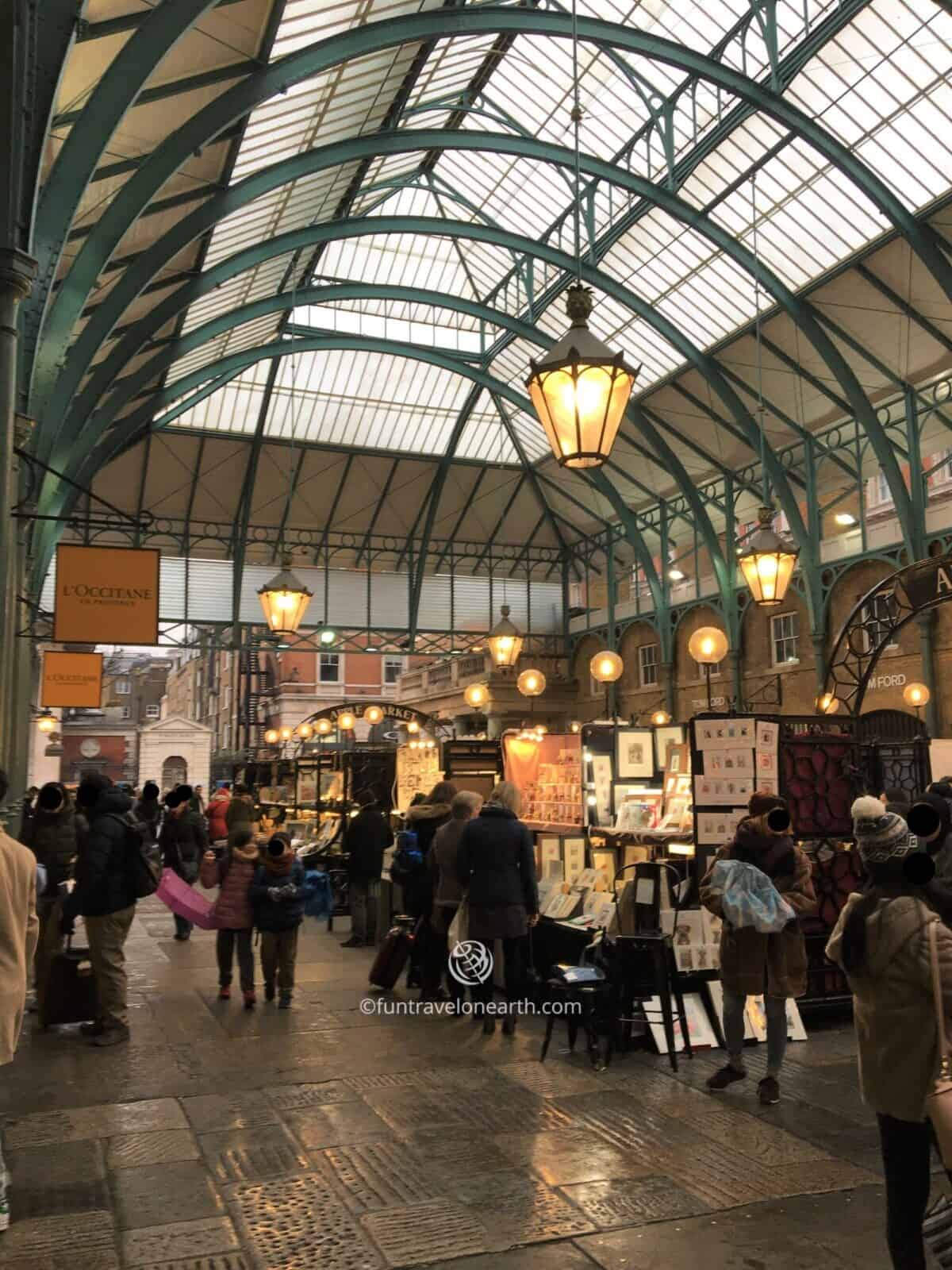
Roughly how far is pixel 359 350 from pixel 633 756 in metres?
16.7

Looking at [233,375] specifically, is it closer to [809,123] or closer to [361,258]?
[361,258]

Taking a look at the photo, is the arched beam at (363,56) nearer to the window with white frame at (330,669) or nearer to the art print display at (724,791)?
the art print display at (724,791)

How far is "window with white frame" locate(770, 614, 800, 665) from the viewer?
75.8 ft

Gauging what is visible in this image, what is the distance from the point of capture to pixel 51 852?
8.77 metres

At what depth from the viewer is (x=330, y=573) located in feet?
100.0

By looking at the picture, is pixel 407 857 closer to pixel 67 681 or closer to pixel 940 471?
pixel 67 681

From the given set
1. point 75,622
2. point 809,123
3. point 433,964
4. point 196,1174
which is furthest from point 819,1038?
point 809,123

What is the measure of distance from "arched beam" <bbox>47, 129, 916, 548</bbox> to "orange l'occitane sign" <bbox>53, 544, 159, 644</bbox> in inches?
67.7

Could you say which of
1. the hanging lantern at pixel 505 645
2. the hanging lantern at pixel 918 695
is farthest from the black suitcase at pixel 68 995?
Result: the hanging lantern at pixel 918 695

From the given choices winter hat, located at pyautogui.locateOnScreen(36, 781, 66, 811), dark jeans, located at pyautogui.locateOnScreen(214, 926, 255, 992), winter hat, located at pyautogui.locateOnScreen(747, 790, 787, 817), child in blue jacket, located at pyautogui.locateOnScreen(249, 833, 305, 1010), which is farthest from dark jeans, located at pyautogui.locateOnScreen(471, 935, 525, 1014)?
winter hat, located at pyautogui.locateOnScreen(36, 781, 66, 811)

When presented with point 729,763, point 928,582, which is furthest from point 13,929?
point 928,582

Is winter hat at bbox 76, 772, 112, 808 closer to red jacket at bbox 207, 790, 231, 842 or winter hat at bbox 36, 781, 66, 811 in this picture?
winter hat at bbox 36, 781, 66, 811

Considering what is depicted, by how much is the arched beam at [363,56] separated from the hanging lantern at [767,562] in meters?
5.52

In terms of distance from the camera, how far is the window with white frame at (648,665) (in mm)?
28047
